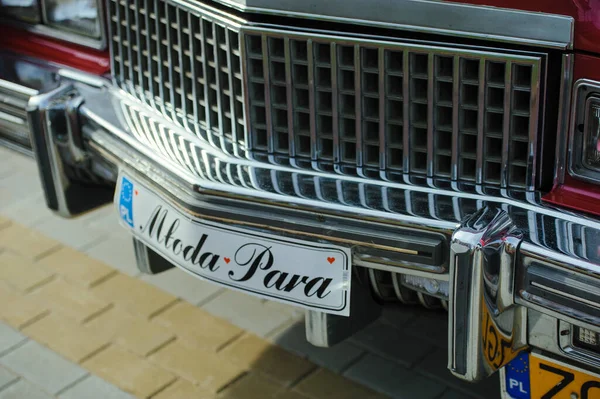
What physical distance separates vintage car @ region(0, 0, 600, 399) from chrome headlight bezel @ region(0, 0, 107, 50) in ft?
0.89

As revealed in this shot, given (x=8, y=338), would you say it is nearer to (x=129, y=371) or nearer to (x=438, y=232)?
(x=129, y=371)

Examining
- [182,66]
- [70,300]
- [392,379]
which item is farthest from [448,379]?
[70,300]

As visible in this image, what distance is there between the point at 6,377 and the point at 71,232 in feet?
3.18

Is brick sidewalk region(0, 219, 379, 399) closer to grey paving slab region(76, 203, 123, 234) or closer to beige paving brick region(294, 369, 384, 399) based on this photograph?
beige paving brick region(294, 369, 384, 399)

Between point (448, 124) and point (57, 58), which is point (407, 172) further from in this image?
point (57, 58)

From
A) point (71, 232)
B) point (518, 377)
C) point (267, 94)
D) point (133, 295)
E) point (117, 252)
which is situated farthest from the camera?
point (71, 232)

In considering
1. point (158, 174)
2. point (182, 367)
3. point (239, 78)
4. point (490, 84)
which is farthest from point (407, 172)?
point (182, 367)

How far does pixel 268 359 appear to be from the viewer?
291 centimetres

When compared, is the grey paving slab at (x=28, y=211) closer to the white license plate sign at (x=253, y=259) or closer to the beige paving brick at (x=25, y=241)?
the beige paving brick at (x=25, y=241)

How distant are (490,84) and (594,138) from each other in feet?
→ 0.86

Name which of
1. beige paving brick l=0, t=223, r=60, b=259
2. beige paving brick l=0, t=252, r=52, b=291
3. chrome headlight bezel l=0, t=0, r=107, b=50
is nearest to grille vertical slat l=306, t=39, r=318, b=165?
chrome headlight bezel l=0, t=0, r=107, b=50

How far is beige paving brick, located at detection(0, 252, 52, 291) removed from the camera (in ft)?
11.1

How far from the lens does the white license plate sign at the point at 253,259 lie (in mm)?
2107

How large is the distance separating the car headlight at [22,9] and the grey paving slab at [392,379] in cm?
164
